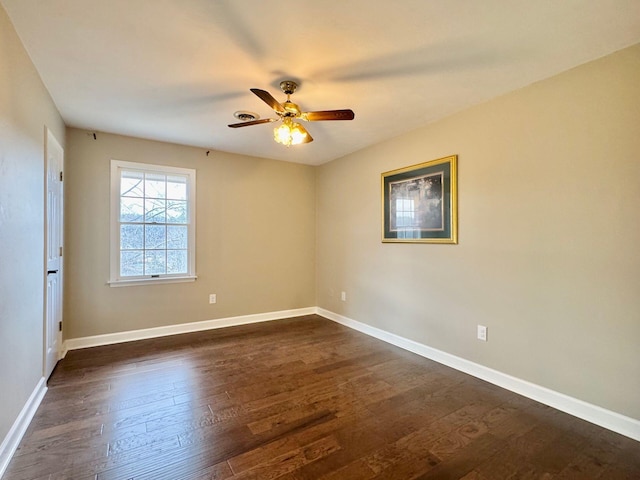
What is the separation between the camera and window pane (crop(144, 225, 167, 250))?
3738 millimetres

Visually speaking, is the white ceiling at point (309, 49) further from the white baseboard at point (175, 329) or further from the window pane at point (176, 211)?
the white baseboard at point (175, 329)

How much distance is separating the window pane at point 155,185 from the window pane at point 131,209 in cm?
14

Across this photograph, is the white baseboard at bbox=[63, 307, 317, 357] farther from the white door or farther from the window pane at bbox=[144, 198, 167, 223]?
the window pane at bbox=[144, 198, 167, 223]

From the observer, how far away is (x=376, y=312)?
383 centimetres

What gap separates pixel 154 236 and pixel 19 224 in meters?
1.90

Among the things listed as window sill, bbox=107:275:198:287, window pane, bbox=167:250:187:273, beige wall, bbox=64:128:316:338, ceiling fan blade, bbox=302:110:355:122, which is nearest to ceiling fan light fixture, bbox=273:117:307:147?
ceiling fan blade, bbox=302:110:355:122

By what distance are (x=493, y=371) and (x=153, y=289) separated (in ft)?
12.2

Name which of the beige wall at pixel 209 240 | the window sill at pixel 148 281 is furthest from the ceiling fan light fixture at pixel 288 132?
the window sill at pixel 148 281

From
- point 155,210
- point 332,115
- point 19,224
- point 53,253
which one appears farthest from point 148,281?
point 332,115

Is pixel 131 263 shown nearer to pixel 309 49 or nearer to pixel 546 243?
pixel 309 49

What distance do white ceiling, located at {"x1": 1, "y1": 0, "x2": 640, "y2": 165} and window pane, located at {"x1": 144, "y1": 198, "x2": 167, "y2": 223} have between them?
1123mm

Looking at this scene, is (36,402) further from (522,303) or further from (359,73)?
(522,303)

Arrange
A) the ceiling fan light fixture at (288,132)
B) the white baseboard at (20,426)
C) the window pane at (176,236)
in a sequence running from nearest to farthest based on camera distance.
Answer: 1. the white baseboard at (20,426)
2. the ceiling fan light fixture at (288,132)
3. the window pane at (176,236)

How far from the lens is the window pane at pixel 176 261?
153 inches
